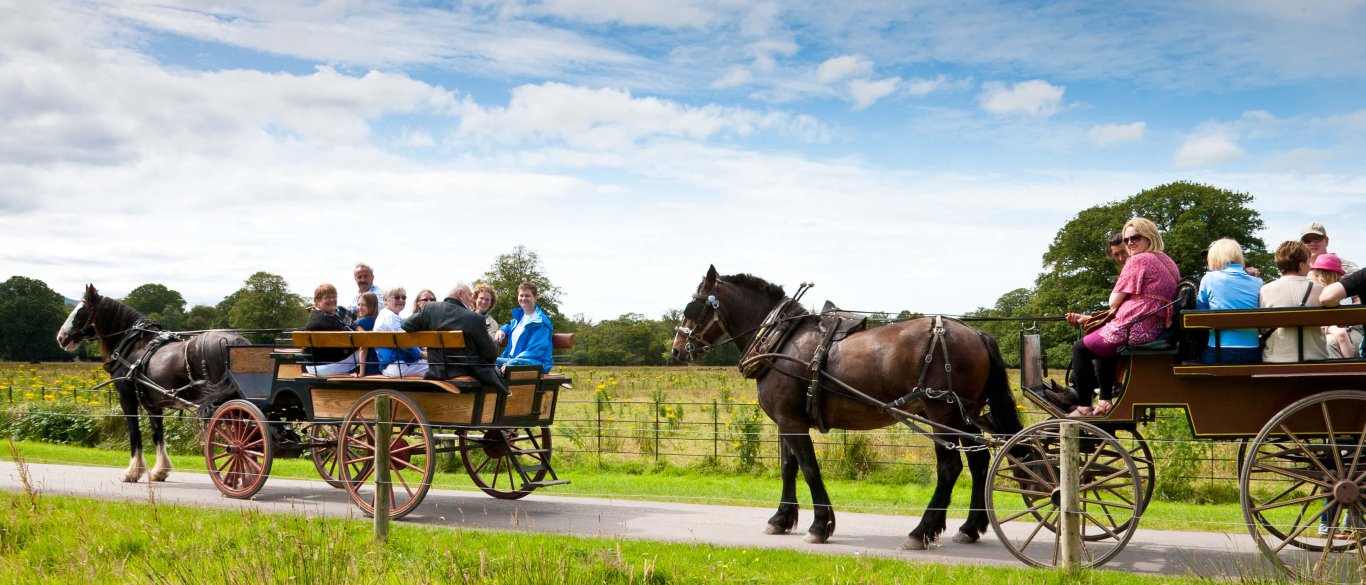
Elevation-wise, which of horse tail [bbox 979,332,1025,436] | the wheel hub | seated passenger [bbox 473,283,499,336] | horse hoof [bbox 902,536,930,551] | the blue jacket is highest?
seated passenger [bbox 473,283,499,336]

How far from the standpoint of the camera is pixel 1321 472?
22.6ft

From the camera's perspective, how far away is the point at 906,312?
904cm

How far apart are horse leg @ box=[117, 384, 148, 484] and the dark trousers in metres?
10.8

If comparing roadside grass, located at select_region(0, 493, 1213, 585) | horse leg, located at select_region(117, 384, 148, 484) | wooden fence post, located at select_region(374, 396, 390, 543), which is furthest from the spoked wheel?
horse leg, located at select_region(117, 384, 148, 484)

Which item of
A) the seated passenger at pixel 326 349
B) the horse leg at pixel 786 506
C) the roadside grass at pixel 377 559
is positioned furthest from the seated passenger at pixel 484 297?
the horse leg at pixel 786 506

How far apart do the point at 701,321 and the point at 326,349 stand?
4.03 m

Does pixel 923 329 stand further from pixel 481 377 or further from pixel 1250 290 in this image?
pixel 481 377

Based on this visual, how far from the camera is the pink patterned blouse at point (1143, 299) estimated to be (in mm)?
7230

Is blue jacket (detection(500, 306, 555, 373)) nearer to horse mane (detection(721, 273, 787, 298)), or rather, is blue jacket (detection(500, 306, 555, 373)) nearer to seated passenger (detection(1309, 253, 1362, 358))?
horse mane (detection(721, 273, 787, 298))

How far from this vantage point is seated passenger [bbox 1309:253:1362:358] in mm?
7242

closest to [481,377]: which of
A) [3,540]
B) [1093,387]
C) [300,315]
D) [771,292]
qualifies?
[771,292]

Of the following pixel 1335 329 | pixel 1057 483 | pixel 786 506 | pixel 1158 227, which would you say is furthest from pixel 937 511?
pixel 1158 227

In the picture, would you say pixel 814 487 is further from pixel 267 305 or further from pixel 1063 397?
pixel 267 305

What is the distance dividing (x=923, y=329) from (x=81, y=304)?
10849mm
